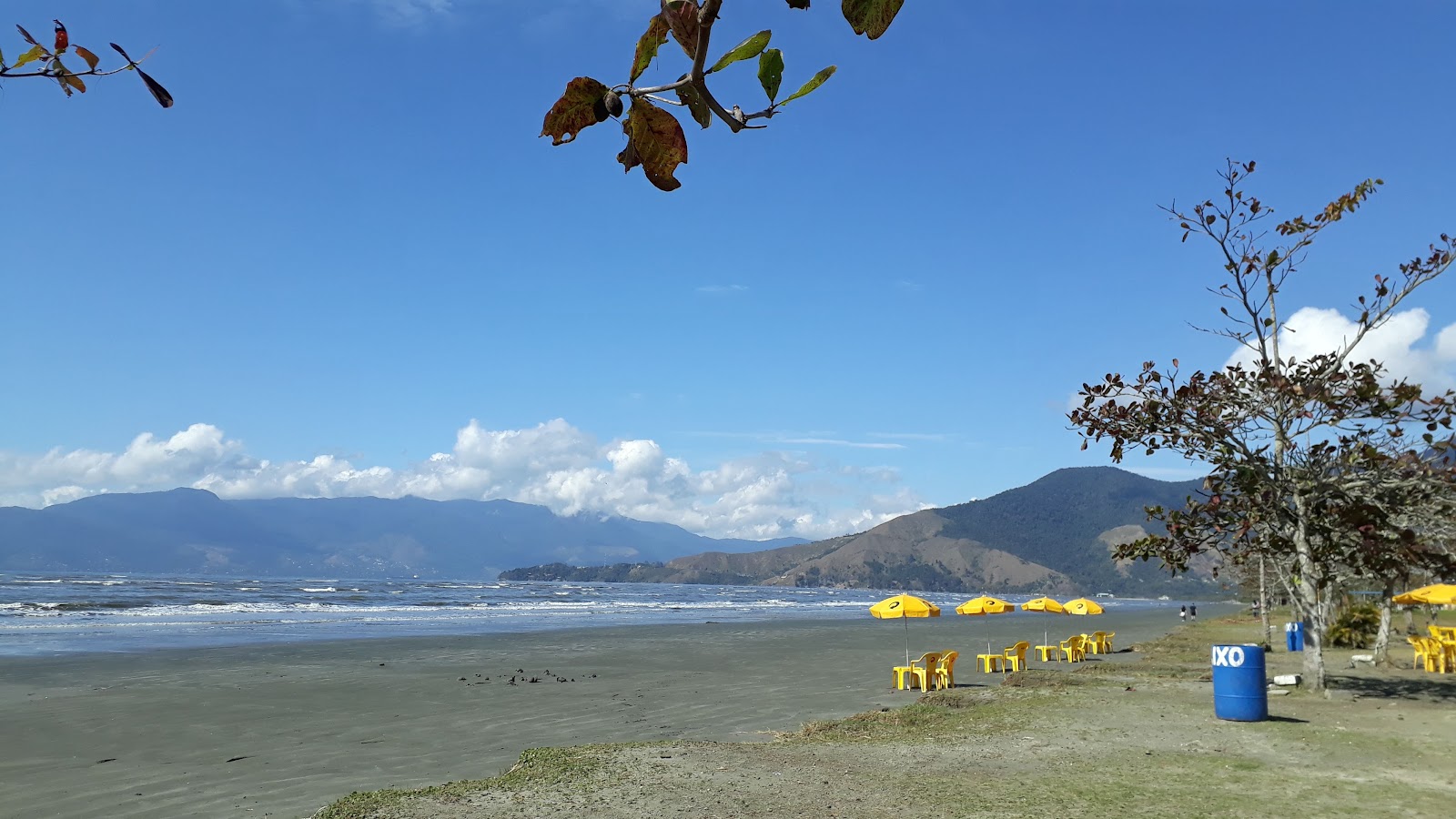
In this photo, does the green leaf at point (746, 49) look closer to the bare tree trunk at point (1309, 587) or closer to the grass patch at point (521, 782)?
the grass patch at point (521, 782)

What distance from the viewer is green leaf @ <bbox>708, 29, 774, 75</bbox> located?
3.02ft

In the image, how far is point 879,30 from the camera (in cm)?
87

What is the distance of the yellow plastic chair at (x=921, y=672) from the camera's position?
1842cm

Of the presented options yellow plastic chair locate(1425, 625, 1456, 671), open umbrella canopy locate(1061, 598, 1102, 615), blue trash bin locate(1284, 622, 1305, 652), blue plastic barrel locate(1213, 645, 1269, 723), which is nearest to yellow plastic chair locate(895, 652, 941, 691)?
blue plastic barrel locate(1213, 645, 1269, 723)

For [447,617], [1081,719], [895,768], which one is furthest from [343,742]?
[447,617]

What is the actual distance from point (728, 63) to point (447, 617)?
51225 mm

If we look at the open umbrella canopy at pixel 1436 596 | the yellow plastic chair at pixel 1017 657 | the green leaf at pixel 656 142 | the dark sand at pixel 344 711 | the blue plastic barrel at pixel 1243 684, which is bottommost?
the dark sand at pixel 344 711

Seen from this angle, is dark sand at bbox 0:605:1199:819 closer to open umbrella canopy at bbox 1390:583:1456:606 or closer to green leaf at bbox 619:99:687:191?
open umbrella canopy at bbox 1390:583:1456:606

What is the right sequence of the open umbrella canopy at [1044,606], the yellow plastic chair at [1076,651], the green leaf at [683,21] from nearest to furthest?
the green leaf at [683,21]
the open umbrella canopy at [1044,606]
the yellow plastic chair at [1076,651]

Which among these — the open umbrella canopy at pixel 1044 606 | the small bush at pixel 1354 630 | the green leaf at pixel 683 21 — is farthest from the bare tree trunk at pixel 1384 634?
the green leaf at pixel 683 21

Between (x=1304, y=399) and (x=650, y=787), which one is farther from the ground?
(x=1304, y=399)

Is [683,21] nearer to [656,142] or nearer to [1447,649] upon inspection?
[656,142]

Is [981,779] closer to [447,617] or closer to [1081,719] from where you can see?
[1081,719]

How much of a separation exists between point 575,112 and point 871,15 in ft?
1.09
